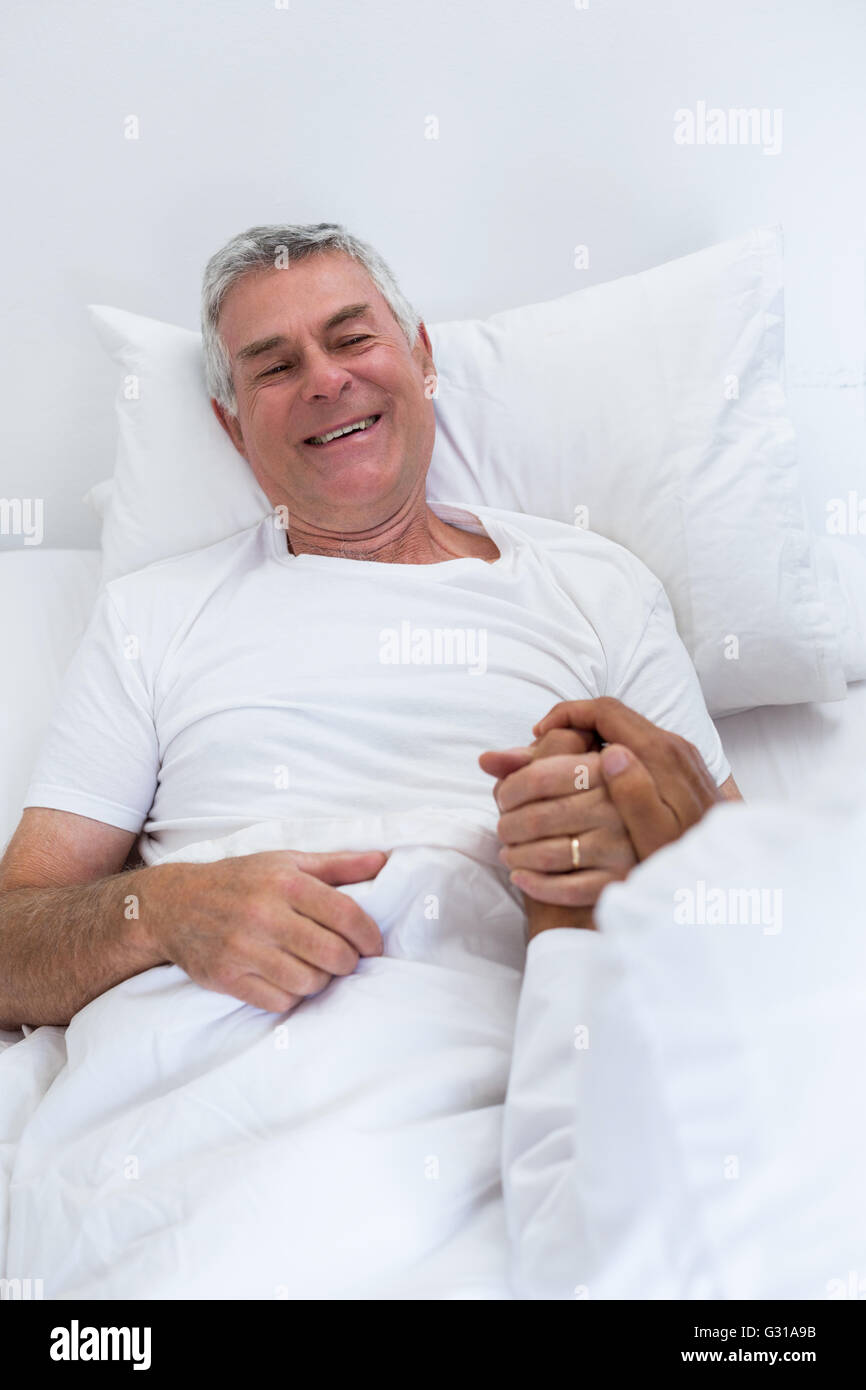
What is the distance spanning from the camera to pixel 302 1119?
0.85 meters

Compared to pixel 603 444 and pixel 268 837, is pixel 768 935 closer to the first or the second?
pixel 268 837

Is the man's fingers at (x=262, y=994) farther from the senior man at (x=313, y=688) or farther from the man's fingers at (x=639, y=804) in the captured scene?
the man's fingers at (x=639, y=804)

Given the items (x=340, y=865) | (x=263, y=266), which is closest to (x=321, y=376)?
(x=263, y=266)

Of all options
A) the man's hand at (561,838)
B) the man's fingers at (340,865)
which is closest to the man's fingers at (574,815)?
the man's hand at (561,838)

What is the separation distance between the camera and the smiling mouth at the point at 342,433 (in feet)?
4.40

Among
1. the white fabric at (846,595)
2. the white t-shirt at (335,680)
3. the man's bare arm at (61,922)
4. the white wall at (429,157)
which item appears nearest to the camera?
the man's bare arm at (61,922)

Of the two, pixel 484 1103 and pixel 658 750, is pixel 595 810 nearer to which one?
pixel 658 750

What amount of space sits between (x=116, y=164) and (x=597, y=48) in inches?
25.9

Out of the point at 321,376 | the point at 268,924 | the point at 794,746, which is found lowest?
the point at 794,746

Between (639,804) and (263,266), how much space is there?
2.65 feet

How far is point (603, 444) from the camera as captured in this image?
56.2 inches

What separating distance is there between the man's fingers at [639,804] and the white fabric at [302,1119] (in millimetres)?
130
